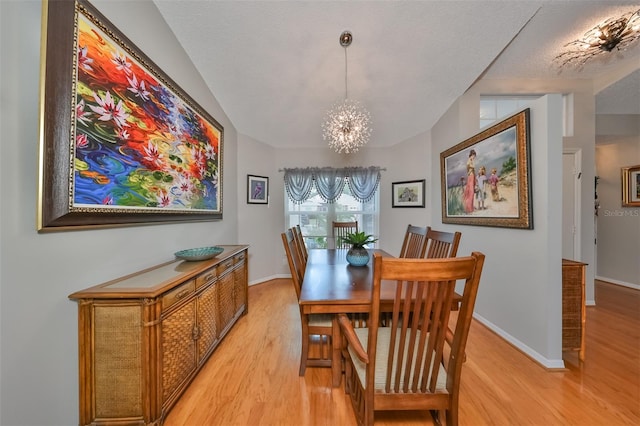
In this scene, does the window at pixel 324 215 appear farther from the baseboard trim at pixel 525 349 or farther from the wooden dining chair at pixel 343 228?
the baseboard trim at pixel 525 349

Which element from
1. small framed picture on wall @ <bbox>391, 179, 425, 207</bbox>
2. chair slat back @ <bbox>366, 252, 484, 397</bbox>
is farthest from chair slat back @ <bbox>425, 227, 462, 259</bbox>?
small framed picture on wall @ <bbox>391, 179, 425, 207</bbox>

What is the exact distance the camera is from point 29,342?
1021 millimetres

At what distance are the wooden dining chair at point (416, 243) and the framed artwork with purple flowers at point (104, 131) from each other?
2.24m

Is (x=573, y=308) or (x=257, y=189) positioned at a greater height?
(x=257, y=189)

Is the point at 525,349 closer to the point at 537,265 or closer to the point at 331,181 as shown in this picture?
the point at 537,265

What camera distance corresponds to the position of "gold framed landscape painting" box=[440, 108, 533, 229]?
1959mm

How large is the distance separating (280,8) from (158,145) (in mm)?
1623

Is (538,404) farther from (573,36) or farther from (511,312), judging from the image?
(573,36)

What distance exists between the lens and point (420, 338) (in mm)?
941

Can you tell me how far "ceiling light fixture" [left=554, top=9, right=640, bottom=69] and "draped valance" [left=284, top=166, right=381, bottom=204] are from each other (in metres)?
2.56

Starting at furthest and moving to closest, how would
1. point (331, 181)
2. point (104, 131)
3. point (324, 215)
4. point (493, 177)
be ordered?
point (324, 215) → point (331, 181) → point (493, 177) → point (104, 131)

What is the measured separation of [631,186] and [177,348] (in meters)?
6.34

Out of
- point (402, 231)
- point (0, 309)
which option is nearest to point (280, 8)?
point (0, 309)

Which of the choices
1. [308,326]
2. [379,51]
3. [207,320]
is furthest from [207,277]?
[379,51]
